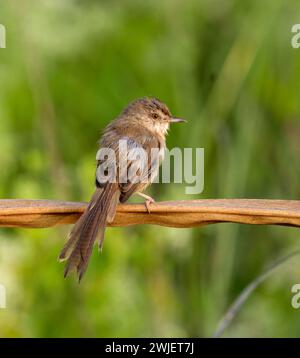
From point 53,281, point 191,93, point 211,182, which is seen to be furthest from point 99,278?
point 191,93

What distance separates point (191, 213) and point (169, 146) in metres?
2.97

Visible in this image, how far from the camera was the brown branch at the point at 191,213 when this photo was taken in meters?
4.15

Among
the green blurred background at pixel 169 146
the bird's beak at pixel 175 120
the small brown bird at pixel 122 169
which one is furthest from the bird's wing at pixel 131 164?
the green blurred background at pixel 169 146

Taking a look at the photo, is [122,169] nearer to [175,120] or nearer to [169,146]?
[175,120]

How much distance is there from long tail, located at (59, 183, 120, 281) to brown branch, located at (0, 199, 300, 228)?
0.40m

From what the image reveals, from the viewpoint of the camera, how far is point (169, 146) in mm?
7156

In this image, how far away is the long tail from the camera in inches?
186

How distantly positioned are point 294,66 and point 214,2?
1.05 meters

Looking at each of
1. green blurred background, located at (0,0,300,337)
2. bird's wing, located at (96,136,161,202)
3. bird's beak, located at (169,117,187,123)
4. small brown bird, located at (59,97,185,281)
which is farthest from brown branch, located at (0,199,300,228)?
bird's beak, located at (169,117,187,123)

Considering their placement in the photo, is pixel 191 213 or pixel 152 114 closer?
pixel 191 213

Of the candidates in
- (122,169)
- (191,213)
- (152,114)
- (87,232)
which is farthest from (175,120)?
(191,213)

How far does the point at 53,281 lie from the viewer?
664 cm

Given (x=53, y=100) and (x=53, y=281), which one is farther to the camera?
(x=53, y=100)

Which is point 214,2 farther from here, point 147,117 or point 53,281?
point 53,281
